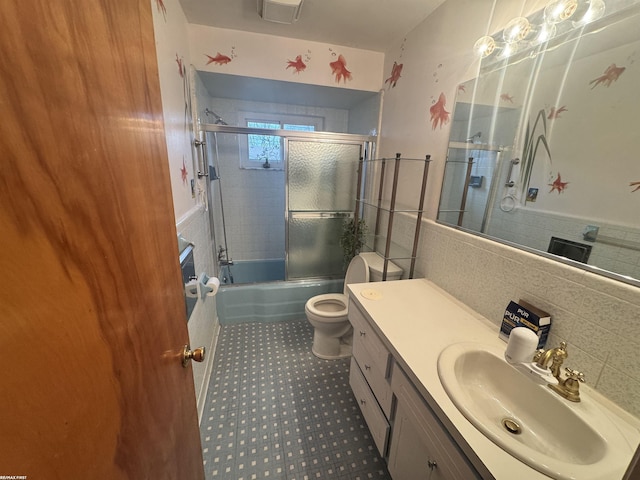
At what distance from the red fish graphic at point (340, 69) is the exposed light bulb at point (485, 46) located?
3.92 feet

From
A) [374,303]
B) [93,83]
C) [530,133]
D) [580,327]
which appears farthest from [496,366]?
[93,83]

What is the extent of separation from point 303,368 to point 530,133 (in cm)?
197

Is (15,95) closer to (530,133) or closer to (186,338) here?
(186,338)

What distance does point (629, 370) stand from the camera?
74 cm

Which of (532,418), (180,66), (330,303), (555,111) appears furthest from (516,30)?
(330,303)

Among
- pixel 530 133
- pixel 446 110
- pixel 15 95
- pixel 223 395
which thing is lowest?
pixel 223 395

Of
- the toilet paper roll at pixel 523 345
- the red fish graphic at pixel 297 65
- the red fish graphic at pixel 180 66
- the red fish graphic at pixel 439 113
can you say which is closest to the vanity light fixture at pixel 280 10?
the red fish graphic at pixel 297 65

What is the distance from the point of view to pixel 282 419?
1521mm

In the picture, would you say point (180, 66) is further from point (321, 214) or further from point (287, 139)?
point (321, 214)

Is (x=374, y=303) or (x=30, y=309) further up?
(x=30, y=309)

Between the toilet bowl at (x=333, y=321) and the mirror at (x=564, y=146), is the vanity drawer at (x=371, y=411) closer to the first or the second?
the toilet bowl at (x=333, y=321)

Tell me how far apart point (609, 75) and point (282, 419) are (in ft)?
7.10

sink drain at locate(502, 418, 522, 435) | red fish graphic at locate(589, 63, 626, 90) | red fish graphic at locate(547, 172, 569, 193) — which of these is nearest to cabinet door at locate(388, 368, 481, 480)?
sink drain at locate(502, 418, 522, 435)

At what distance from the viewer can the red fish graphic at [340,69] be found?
218cm
